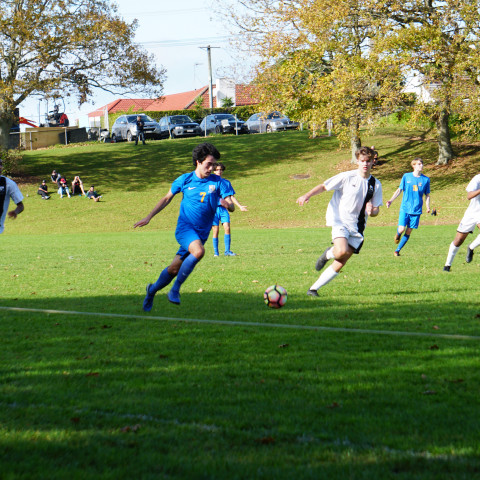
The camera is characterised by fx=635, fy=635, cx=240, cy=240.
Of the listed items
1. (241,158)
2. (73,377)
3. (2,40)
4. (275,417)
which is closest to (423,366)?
(275,417)

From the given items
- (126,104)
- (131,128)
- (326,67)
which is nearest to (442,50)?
(326,67)

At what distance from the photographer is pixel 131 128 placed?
185 feet

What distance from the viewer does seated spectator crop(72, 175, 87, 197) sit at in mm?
38703

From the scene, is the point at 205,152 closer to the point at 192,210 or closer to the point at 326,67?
the point at 192,210

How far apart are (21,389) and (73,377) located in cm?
47

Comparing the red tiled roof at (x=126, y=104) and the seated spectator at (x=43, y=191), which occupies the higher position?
the red tiled roof at (x=126, y=104)

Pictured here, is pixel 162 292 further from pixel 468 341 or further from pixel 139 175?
pixel 139 175

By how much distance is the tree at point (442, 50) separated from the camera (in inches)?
1225

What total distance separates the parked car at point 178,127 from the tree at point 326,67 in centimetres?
1897

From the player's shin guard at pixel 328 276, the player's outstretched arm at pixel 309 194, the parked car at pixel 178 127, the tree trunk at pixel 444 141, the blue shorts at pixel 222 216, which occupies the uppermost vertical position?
the parked car at pixel 178 127

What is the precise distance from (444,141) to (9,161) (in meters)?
27.6

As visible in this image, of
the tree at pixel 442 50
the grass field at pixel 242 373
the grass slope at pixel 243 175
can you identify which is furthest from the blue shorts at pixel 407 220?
the tree at pixel 442 50

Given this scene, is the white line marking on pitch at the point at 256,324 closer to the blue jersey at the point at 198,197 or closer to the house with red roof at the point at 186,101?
the blue jersey at the point at 198,197

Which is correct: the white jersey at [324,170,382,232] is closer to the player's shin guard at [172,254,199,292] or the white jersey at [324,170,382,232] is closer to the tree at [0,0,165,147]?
the player's shin guard at [172,254,199,292]
